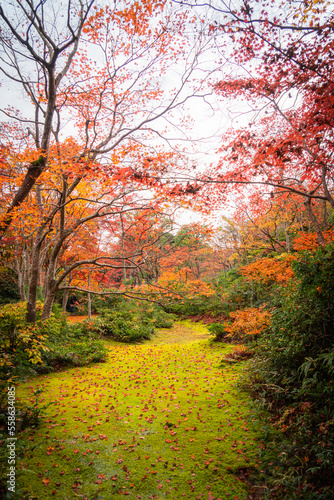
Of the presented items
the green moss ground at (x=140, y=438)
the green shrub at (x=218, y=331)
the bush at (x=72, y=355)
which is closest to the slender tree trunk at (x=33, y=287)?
the bush at (x=72, y=355)

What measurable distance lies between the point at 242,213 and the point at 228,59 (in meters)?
8.00

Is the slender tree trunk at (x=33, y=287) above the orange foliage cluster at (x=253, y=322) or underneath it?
above

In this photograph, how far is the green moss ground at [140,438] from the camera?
8.33ft

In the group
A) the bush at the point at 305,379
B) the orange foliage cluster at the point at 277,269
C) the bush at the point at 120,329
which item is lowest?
the bush at the point at 120,329

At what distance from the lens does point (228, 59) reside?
5.06 meters

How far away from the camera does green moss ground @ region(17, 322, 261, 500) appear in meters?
2.54

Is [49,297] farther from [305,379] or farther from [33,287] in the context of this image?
[305,379]

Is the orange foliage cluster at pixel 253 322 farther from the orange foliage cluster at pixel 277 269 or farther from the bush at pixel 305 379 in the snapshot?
the bush at pixel 305 379

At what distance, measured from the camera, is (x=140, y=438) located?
341 centimetres

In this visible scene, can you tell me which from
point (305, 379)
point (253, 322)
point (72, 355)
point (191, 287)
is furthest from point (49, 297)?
point (191, 287)

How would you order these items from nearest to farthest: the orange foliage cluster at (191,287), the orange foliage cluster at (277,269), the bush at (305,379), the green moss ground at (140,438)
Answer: the bush at (305,379), the green moss ground at (140,438), the orange foliage cluster at (277,269), the orange foliage cluster at (191,287)

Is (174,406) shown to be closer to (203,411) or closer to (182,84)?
(203,411)

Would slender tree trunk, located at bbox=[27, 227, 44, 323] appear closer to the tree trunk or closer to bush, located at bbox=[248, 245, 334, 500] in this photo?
the tree trunk

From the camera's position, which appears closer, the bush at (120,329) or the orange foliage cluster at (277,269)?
the orange foliage cluster at (277,269)
